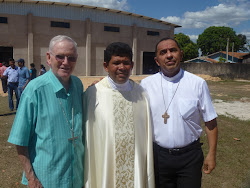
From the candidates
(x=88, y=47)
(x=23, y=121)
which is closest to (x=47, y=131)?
(x=23, y=121)

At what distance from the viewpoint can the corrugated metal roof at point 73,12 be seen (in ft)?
76.8

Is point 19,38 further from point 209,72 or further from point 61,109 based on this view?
point 61,109

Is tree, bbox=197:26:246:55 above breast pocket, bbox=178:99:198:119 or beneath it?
above

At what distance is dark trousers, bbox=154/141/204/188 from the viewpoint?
243 centimetres

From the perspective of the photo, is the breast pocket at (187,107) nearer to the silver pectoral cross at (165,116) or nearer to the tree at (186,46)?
the silver pectoral cross at (165,116)

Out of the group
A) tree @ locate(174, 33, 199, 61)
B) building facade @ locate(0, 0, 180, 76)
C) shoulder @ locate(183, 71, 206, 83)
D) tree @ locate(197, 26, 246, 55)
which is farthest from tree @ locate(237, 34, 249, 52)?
shoulder @ locate(183, 71, 206, 83)

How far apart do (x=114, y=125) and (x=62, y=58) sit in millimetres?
793

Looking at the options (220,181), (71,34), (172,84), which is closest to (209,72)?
(71,34)

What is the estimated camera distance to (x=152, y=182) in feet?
8.03

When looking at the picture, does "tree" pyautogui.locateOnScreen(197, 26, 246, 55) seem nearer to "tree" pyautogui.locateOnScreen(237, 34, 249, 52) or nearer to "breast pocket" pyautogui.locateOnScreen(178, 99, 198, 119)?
"tree" pyautogui.locateOnScreen(237, 34, 249, 52)

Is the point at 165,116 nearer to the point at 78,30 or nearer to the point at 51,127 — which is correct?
the point at 51,127

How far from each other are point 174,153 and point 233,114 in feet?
25.4

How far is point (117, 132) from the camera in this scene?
2.33 metres

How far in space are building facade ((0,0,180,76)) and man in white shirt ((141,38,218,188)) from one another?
2401cm
